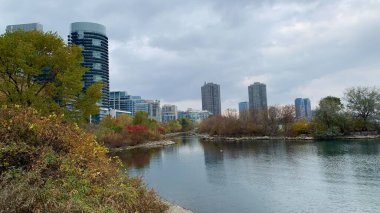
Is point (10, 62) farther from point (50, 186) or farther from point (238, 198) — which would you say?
point (50, 186)

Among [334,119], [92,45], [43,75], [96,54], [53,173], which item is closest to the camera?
[53,173]

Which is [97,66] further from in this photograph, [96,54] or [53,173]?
[53,173]

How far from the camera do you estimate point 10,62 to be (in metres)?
19.9

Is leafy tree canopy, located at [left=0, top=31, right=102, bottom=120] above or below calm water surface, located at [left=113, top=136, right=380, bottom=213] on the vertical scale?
above

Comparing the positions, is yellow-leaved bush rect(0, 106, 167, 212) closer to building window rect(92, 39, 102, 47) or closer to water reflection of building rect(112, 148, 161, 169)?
water reflection of building rect(112, 148, 161, 169)

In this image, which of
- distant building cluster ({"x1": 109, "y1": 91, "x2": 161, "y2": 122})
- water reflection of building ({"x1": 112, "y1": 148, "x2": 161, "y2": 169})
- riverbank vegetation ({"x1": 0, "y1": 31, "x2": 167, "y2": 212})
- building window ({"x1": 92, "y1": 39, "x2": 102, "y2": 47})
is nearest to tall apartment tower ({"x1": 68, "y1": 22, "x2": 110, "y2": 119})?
building window ({"x1": 92, "y1": 39, "x2": 102, "y2": 47})

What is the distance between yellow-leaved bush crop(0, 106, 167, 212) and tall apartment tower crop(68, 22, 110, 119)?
154ft

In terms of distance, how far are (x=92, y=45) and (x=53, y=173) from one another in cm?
5174

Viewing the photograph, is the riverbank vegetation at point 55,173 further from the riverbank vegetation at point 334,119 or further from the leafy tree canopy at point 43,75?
the riverbank vegetation at point 334,119

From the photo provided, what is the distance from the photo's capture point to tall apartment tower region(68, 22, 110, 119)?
56.0 meters

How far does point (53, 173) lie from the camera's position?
23.7ft

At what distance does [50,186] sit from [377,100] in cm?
7152

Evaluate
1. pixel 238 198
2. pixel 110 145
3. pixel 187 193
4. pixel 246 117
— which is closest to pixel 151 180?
pixel 187 193

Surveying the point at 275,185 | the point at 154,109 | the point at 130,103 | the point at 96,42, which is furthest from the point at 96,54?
the point at 154,109
